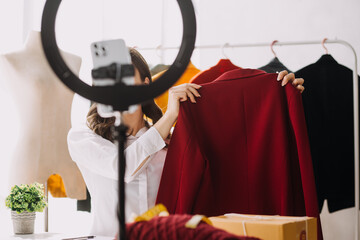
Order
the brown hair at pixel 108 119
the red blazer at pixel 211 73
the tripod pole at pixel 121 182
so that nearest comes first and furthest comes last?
1. the tripod pole at pixel 121 182
2. the brown hair at pixel 108 119
3. the red blazer at pixel 211 73

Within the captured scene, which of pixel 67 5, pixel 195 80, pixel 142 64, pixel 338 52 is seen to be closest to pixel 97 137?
pixel 142 64

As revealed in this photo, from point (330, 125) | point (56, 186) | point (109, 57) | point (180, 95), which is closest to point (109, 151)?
point (180, 95)

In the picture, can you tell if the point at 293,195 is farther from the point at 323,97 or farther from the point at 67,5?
the point at 67,5

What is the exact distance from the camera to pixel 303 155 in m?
1.35

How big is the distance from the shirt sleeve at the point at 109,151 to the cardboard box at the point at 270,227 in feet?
1.69

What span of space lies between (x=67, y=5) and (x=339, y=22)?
5.19 ft

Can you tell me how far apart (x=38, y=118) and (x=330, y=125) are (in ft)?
4.63

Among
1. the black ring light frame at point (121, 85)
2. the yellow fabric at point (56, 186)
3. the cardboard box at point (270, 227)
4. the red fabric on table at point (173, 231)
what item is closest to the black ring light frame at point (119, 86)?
the black ring light frame at point (121, 85)

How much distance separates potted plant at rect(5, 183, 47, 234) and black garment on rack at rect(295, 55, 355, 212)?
1.29 m

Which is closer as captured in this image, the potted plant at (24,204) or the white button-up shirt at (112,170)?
the white button-up shirt at (112,170)

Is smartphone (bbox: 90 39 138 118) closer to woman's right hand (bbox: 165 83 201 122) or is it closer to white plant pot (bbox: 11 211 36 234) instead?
woman's right hand (bbox: 165 83 201 122)

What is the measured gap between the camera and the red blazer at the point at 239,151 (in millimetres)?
1400

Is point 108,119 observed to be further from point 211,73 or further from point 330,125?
point 330,125

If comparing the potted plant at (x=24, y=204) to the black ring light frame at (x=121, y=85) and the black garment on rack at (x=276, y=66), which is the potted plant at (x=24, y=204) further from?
the black ring light frame at (x=121, y=85)
